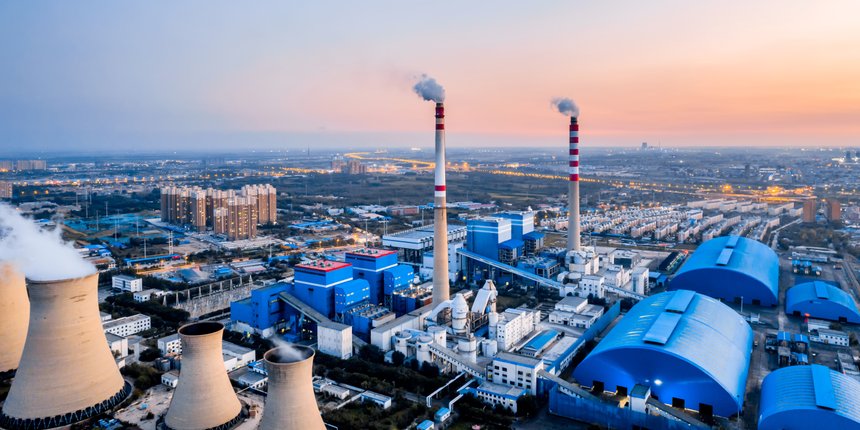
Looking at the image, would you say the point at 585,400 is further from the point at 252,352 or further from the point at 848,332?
the point at 848,332

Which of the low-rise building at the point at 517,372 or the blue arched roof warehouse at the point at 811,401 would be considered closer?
the blue arched roof warehouse at the point at 811,401

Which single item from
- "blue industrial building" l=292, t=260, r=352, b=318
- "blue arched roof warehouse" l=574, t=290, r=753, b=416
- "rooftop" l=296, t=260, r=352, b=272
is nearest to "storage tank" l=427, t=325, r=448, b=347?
"blue arched roof warehouse" l=574, t=290, r=753, b=416

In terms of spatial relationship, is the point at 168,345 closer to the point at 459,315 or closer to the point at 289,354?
the point at 459,315

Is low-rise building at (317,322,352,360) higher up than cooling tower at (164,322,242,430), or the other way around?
cooling tower at (164,322,242,430)

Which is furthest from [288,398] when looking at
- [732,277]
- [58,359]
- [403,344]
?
[732,277]

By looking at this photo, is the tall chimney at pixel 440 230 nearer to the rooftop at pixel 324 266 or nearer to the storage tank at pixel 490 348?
the rooftop at pixel 324 266

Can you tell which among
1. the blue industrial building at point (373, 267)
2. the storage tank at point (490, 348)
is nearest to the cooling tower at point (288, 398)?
the storage tank at point (490, 348)

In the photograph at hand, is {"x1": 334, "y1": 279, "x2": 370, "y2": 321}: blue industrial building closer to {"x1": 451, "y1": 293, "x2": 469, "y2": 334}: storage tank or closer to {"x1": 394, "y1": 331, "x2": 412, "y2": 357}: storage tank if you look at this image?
{"x1": 394, "y1": 331, "x2": 412, "y2": 357}: storage tank

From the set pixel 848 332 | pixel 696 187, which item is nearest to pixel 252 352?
pixel 848 332
